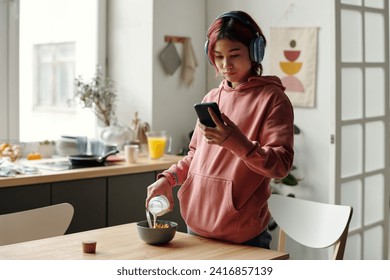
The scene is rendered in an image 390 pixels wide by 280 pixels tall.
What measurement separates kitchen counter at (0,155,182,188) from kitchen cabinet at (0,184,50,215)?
0.10ft

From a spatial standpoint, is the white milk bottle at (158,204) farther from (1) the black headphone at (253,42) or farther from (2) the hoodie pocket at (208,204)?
(1) the black headphone at (253,42)

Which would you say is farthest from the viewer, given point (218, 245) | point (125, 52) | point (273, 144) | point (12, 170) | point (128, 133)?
point (125, 52)

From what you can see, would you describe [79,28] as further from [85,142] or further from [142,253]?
[142,253]

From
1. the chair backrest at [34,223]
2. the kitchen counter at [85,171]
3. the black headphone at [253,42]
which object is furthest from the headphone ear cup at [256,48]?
the kitchen counter at [85,171]

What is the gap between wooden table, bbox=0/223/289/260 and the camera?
169cm

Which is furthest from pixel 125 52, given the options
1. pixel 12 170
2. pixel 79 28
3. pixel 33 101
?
pixel 12 170

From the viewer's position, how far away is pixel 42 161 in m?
3.37

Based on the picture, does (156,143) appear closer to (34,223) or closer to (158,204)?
(34,223)

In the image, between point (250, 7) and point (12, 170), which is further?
point (250, 7)

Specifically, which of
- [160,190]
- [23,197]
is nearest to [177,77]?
[23,197]

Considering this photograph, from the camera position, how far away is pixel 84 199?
306 cm

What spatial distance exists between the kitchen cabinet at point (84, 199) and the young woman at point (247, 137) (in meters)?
1.21

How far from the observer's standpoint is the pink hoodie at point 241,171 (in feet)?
5.61

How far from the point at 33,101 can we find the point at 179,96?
90cm
